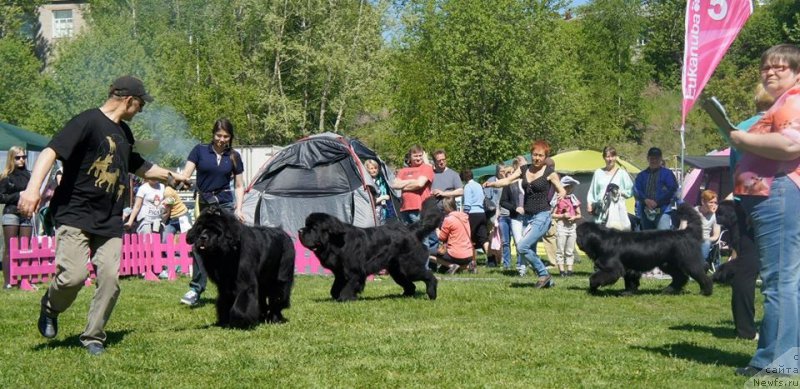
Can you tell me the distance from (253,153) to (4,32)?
31.1 metres

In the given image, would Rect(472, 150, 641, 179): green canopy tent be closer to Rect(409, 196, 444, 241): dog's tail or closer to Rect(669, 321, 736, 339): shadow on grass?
Rect(409, 196, 444, 241): dog's tail

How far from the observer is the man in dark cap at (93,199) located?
591 centimetres

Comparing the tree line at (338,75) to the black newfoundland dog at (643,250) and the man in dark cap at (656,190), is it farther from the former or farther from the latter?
the black newfoundland dog at (643,250)

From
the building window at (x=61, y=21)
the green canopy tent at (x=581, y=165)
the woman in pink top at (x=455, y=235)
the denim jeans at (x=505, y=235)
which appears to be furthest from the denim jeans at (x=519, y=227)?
the building window at (x=61, y=21)

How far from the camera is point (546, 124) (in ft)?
147

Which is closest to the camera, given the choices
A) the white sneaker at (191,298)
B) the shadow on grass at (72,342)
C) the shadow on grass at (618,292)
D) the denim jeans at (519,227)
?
the shadow on grass at (72,342)

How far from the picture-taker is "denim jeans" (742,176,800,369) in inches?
194

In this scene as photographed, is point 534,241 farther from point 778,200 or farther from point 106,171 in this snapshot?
point 106,171

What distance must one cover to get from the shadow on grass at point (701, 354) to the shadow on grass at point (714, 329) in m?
0.63

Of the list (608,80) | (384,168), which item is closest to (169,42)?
(608,80)

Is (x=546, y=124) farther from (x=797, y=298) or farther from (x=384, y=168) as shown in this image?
(x=797, y=298)

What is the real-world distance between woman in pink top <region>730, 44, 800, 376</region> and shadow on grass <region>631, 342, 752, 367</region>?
23.0 inches

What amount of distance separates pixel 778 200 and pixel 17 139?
630 inches

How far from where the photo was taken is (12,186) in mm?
11125
